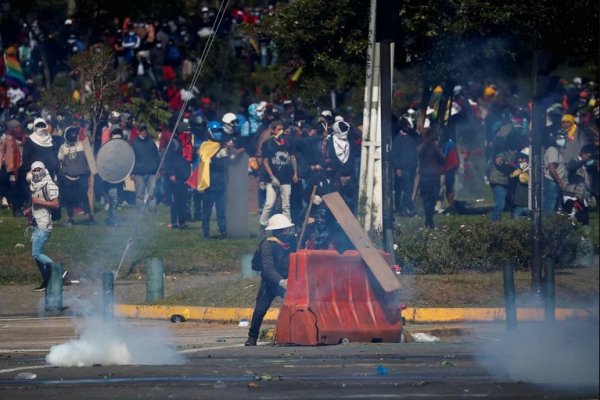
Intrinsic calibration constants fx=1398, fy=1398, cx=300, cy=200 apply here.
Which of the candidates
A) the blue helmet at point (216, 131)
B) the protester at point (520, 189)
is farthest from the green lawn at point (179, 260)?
the blue helmet at point (216, 131)

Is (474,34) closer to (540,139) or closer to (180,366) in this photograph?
(540,139)

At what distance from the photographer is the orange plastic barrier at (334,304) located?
14062 millimetres

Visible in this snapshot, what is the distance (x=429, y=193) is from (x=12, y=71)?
1269cm

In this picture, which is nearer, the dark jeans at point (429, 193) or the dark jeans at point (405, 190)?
the dark jeans at point (429, 193)

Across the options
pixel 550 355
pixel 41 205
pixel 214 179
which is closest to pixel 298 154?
pixel 214 179

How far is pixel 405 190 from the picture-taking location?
2547 cm

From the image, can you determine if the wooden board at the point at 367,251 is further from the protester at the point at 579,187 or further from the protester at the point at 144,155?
the protester at the point at 144,155

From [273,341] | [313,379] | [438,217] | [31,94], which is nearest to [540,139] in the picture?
[273,341]

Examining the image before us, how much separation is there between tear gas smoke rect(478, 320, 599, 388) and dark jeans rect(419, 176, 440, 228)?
9.63m

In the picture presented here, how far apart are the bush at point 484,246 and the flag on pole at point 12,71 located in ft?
50.4

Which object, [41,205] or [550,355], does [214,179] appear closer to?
[41,205]

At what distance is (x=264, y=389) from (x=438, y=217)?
1468 cm

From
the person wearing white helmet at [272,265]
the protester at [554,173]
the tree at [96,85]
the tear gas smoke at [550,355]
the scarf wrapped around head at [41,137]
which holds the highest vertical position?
the tree at [96,85]

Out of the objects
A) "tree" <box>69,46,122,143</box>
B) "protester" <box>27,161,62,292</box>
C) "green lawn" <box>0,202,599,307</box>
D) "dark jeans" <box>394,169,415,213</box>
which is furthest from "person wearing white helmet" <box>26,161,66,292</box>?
"dark jeans" <box>394,169,415,213</box>
